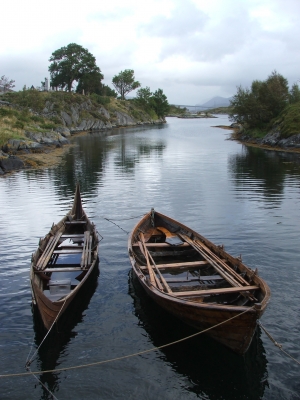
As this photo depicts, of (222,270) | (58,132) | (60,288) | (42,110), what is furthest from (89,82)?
(222,270)

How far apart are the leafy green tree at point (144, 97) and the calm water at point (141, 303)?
130071 millimetres

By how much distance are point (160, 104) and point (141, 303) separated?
6286 inches

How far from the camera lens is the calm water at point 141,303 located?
8.22 metres

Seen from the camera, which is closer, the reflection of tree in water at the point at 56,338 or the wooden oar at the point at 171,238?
the reflection of tree in water at the point at 56,338

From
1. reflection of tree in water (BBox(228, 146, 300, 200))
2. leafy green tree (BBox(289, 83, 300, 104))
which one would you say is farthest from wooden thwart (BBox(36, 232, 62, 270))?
leafy green tree (BBox(289, 83, 300, 104))

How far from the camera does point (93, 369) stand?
28.4 ft

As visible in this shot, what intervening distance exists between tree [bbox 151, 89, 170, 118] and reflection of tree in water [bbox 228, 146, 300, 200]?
372ft

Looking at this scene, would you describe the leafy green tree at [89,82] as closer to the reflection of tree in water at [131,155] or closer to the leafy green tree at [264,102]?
the leafy green tree at [264,102]

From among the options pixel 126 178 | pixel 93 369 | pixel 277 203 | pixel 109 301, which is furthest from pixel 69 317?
A: pixel 126 178

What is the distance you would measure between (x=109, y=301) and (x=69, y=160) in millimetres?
33896

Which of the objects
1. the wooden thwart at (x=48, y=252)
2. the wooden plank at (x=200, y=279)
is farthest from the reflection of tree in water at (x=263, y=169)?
the wooden thwart at (x=48, y=252)

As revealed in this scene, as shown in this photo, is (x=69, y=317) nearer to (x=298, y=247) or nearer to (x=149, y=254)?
(x=149, y=254)

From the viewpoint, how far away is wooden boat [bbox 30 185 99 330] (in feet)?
31.0

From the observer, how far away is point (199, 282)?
11469 mm
